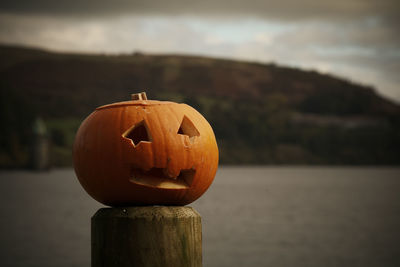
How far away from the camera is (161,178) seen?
7.06 meters

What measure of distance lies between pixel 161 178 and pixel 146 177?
16cm

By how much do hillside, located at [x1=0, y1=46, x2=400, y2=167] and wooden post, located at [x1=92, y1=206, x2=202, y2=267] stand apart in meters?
129

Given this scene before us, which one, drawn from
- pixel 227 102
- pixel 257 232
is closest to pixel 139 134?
pixel 257 232

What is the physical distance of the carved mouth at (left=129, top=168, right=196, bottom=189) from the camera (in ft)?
22.8

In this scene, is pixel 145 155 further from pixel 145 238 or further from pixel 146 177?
pixel 145 238

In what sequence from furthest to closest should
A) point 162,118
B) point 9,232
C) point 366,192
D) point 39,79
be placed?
1. point 39,79
2. point 366,192
3. point 9,232
4. point 162,118

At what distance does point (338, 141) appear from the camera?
149 meters

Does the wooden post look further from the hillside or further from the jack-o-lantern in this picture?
the hillside

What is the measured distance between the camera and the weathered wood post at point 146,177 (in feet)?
21.0

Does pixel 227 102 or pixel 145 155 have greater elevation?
pixel 145 155

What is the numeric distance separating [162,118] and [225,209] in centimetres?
4957

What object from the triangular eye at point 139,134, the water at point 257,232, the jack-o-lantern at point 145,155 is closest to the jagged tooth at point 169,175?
the jack-o-lantern at point 145,155

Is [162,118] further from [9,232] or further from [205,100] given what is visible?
[205,100]

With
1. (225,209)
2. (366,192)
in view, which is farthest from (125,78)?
(225,209)
